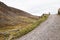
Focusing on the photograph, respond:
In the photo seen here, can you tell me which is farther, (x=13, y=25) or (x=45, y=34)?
(x=13, y=25)

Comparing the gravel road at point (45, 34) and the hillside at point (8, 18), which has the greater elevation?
the gravel road at point (45, 34)

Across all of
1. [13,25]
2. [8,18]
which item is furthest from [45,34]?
[8,18]

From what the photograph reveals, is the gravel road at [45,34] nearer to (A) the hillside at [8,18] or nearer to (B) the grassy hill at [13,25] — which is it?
(B) the grassy hill at [13,25]

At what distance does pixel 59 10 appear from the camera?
64688 mm

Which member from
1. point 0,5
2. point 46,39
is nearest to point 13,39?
point 46,39

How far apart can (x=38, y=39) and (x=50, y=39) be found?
6.40 feet

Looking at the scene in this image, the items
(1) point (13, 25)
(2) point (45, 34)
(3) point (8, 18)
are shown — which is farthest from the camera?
(3) point (8, 18)

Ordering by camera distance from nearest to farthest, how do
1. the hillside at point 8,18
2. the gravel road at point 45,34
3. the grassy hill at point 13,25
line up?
the gravel road at point 45,34
the grassy hill at point 13,25
the hillside at point 8,18

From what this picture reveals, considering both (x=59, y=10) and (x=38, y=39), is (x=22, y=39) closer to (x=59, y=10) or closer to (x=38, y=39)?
(x=38, y=39)

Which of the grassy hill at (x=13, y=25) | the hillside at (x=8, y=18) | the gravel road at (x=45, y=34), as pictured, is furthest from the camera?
the hillside at (x=8, y=18)

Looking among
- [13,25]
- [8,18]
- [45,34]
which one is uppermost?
[45,34]

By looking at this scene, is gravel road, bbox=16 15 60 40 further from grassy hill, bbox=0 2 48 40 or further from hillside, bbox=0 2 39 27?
hillside, bbox=0 2 39 27

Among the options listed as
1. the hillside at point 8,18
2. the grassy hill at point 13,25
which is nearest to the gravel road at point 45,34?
the grassy hill at point 13,25

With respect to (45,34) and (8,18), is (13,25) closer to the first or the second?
(8,18)
